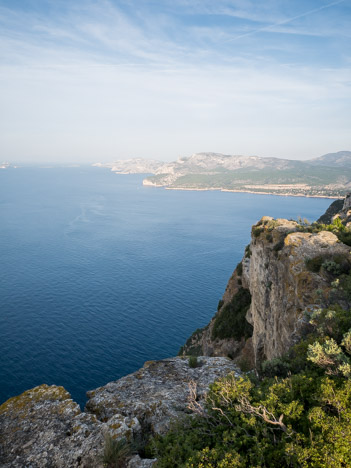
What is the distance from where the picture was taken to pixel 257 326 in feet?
89.7

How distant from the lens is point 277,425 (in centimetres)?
799

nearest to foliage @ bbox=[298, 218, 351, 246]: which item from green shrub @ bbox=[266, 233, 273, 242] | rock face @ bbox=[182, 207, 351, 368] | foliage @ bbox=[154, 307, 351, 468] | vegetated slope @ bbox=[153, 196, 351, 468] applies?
rock face @ bbox=[182, 207, 351, 368]

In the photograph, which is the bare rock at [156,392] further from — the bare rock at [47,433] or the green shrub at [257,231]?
the green shrub at [257,231]

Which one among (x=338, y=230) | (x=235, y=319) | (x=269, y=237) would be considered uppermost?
(x=338, y=230)

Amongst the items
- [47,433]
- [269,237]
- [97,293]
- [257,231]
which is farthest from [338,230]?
[97,293]

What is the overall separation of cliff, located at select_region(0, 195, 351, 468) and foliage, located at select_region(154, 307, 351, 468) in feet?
3.51

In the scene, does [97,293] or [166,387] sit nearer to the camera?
[166,387]

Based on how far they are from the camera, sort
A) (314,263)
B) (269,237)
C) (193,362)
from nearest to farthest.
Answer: (193,362), (314,263), (269,237)

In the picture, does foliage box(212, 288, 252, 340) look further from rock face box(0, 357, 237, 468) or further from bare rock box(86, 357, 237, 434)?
rock face box(0, 357, 237, 468)

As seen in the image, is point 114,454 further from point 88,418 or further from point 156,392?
point 156,392

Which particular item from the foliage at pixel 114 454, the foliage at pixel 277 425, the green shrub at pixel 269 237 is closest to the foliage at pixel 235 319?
the green shrub at pixel 269 237

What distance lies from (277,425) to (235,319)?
32536mm

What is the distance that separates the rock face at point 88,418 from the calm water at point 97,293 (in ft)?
123

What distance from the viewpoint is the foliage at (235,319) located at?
1485 inches
